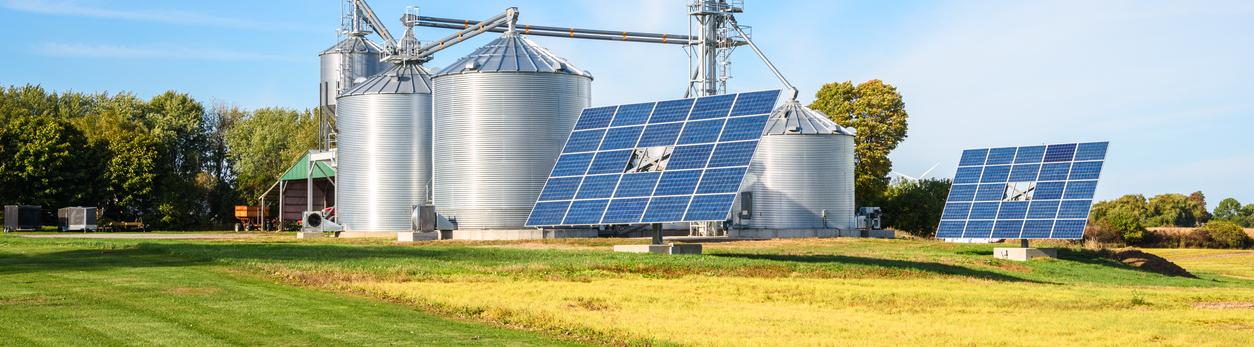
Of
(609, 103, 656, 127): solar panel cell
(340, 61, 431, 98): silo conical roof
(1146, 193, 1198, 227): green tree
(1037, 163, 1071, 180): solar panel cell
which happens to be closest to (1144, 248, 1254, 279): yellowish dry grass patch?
(1037, 163, 1071, 180): solar panel cell

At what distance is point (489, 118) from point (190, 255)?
1137 inches

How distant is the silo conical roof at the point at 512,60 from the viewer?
77500 millimetres

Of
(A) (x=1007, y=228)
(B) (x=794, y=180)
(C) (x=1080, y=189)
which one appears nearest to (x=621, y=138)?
(A) (x=1007, y=228)

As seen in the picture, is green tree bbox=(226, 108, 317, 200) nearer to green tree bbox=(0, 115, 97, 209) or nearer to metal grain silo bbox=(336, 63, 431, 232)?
green tree bbox=(0, 115, 97, 209)

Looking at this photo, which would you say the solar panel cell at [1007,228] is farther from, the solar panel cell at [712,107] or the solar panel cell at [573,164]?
the solar panel cell at [573,164]

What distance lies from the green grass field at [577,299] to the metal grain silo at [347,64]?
133ft

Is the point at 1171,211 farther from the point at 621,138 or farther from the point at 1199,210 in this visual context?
the point at 621,138

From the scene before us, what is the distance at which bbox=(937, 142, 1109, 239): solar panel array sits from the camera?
6303cm

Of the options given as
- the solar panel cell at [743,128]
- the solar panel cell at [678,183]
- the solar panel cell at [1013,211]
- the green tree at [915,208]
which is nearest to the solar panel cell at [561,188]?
the solar panel cell at [678,183]

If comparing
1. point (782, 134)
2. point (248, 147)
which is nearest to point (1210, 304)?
point (782, 134)

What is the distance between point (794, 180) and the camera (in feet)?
301

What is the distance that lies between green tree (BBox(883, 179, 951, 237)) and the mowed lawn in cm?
7812

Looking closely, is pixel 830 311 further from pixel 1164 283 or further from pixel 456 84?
pixel 456 84

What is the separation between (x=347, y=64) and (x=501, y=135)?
2412cm
